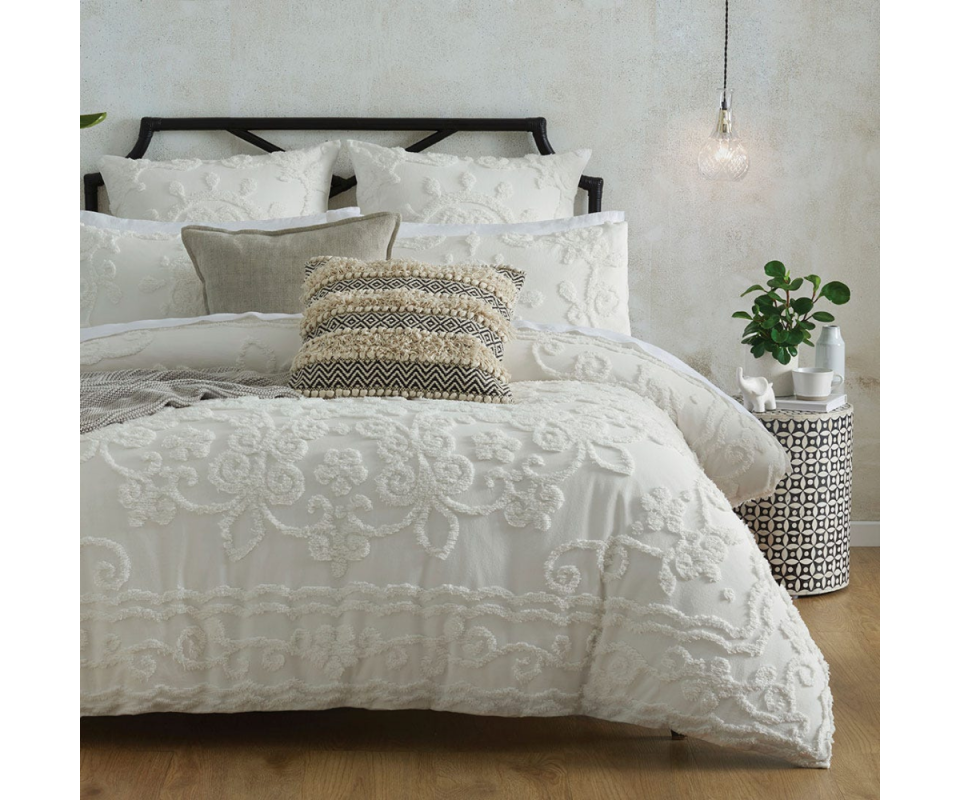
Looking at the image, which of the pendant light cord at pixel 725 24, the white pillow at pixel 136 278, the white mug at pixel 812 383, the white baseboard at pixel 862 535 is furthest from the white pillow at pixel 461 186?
the white baseboard at pixel 862 535

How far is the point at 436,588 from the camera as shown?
1.47 meters

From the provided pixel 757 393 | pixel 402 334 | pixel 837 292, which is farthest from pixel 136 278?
pixel 837 292

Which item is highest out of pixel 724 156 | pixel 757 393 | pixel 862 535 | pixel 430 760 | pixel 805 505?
pixel 724 156

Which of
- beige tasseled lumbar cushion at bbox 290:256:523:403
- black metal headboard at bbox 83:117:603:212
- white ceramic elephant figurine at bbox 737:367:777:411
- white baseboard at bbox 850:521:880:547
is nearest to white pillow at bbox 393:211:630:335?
white ceramic elephant figurine at bbox 737:367:777:411

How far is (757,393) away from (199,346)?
1.44 meters

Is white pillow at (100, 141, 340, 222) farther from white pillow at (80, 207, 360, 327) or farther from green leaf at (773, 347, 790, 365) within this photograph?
green leaf at (773, 347, 790, 365)

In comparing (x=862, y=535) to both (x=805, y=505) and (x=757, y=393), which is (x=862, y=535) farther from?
(x=757, y=393)

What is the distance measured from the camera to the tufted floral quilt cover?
4.78 ft

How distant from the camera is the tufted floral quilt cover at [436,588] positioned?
1.46 metres

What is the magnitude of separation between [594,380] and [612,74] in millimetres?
1520

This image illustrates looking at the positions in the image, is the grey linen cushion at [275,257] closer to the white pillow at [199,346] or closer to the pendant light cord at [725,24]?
the white pillow at [199,346]

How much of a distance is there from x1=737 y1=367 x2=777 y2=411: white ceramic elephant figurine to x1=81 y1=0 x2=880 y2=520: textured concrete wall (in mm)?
700

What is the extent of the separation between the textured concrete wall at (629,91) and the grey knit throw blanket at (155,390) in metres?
1.50
